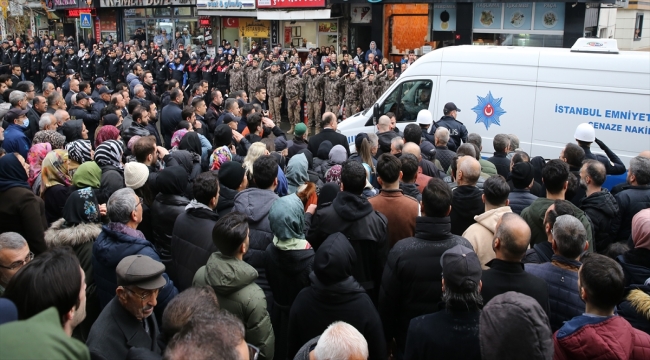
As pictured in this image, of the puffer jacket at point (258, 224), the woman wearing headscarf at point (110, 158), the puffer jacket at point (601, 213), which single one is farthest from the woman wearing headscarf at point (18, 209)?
the puffer jacket at point (601, 213)

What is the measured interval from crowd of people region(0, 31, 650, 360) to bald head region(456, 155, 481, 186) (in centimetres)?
1

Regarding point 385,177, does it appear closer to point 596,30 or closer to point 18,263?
point 18,263

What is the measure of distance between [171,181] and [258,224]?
876mm

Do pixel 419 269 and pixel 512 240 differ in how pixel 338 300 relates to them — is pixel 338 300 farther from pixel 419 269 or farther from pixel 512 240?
pixel 512 240

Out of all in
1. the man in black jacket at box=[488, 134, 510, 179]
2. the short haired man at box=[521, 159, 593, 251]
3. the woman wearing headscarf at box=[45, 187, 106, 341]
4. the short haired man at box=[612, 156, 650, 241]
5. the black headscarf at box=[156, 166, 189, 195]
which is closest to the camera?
the woman wearing headscarf at box=[45, 187, 106, 341]

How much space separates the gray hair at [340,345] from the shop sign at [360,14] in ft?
59.1

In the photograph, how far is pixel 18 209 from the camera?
17.1ft

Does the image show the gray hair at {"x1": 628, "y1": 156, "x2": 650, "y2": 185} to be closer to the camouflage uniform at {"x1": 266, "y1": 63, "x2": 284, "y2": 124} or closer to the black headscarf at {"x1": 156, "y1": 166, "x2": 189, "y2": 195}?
the black headscarf at {"x1": 156, "y1": 166, "x2": 189, "y2": 195}

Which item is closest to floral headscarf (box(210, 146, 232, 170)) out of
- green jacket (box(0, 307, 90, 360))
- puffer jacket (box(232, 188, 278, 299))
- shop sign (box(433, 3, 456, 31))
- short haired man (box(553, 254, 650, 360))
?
puffer jacket (box(232, 188, 278, 299))

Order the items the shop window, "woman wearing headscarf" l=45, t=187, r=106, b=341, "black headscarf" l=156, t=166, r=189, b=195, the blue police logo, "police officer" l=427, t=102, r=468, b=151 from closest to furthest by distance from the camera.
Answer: "woman wearing headscarf" l=45, t=187, r=106, b=341 < "black headscarf" l=156, t=166, r=189, b=195 < "police officer" l=427, t=102, r=468, b=151 < the blue police logo < the shop window

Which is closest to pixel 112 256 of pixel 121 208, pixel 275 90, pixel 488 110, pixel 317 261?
pixel 121 208

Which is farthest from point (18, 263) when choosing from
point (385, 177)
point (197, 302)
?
point (385, 177)

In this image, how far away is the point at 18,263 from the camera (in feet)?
12.5

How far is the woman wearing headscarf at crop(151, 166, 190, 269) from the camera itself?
498 cm
